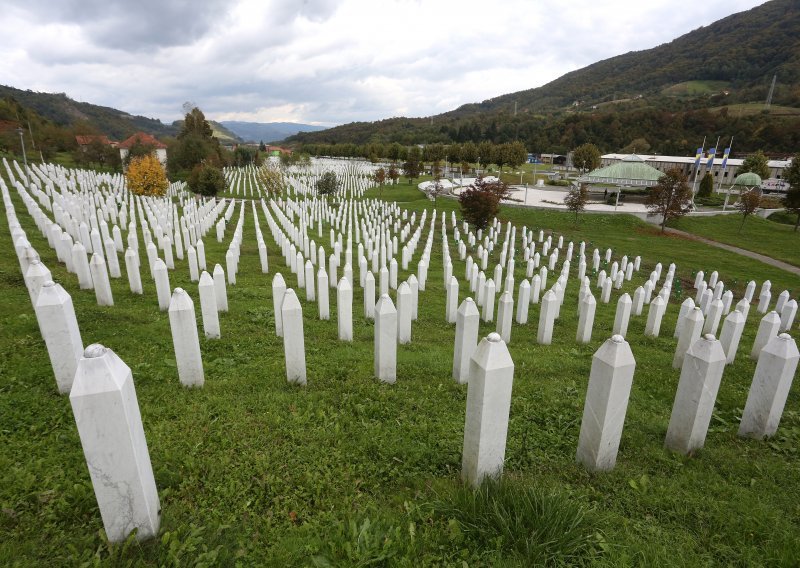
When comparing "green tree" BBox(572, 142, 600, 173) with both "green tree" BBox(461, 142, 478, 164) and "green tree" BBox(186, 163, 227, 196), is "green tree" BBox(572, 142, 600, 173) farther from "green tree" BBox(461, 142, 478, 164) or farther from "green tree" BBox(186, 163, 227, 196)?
"green tree" BBox(186, 163, 227, 196)

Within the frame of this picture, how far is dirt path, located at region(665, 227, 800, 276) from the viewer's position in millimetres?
19000

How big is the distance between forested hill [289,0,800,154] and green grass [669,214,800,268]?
5738 cm

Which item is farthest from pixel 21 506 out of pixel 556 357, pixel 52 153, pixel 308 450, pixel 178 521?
pixel 52 153

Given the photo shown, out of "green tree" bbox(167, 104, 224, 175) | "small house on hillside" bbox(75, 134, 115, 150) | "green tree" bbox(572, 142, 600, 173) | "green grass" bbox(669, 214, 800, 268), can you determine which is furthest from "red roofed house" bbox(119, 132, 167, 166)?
"green grass" bbox(669, 214, 800, 268)

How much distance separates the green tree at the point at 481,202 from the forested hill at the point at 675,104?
2972 inches

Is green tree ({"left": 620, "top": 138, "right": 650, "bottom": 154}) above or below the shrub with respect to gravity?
above

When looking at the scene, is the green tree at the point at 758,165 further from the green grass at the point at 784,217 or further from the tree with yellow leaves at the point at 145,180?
the tree with yellow leaves at the point at 145,180

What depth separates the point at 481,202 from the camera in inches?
788

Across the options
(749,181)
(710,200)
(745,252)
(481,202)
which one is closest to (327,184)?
(481,202)

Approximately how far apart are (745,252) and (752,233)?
7.86 metres

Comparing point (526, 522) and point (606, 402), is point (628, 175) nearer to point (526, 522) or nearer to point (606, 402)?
point (606, 402)

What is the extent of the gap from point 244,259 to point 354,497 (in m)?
12.1

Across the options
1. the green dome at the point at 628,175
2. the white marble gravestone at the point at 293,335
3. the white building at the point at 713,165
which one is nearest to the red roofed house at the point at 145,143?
the green dome at the point at 628,175

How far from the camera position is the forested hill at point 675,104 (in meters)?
80.8
